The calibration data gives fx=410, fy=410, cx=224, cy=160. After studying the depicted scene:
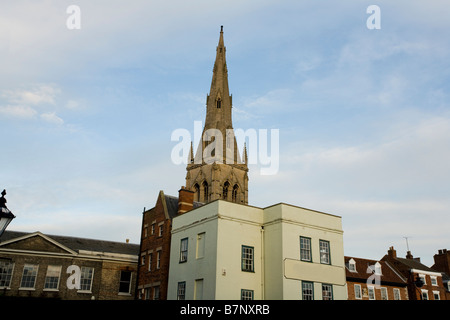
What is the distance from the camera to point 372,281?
45.7 metres

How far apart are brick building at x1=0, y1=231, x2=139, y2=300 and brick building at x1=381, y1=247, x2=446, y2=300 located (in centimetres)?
3466

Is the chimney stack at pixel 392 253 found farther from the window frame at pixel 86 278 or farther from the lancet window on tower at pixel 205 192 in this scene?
the window frame at pixel 86 278

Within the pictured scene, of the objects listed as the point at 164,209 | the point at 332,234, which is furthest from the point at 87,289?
the point at 332,234

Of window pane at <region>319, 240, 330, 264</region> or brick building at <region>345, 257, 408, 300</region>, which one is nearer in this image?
window pane at <region>319, 240, 330, 264</region>

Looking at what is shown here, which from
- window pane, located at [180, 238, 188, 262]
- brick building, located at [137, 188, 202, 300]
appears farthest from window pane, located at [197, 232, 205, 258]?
brick building, located at [137, 188, 202, 300]

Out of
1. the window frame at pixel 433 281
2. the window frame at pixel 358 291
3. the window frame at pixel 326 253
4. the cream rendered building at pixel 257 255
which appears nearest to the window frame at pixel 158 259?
the cream rendered building at pixel 257 255

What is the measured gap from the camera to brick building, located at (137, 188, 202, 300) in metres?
34.0

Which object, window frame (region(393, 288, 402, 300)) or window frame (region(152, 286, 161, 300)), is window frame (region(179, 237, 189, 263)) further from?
window frame (region(393, 288, 402, 300))

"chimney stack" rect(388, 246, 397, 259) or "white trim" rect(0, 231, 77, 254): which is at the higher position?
"chimney stack" rect(388, 246, 397, 259)

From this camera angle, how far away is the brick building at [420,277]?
2010 inches

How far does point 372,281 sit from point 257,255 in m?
22.0

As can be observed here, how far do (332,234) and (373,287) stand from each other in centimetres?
1762
